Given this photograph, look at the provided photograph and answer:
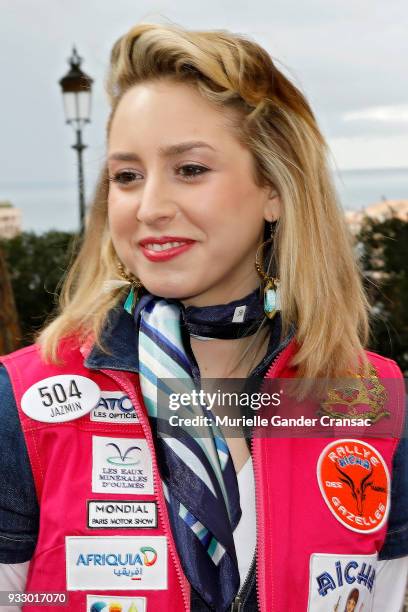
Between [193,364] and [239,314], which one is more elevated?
[239,314]

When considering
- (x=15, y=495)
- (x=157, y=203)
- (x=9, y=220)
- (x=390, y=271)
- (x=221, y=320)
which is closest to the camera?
(x=15, y=495)

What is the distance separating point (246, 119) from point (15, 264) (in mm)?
8549

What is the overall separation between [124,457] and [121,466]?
2cm

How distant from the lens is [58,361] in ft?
7.20

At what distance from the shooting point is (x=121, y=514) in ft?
6.72

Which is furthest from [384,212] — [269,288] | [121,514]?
[121,514]

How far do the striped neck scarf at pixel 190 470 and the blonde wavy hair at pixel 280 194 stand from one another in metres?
0.17

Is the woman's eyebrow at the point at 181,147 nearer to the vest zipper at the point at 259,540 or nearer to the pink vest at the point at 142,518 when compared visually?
the pink vest at the point at 142,518

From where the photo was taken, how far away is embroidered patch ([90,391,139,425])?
6.98ft

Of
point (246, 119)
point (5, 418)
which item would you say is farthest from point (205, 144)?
point (5, 418)

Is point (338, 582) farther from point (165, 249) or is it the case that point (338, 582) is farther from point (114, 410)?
point (165, 249)

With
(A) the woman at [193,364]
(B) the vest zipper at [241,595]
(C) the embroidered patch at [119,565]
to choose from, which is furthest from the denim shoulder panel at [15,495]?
(B) the vest zipper at [241,595]

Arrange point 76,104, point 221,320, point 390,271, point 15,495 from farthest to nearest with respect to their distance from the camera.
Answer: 1. point 76,104
2. point 390,271
3. point 221,320
4. point 15,495

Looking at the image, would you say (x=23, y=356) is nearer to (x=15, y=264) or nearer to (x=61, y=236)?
(x=15, y=264)
